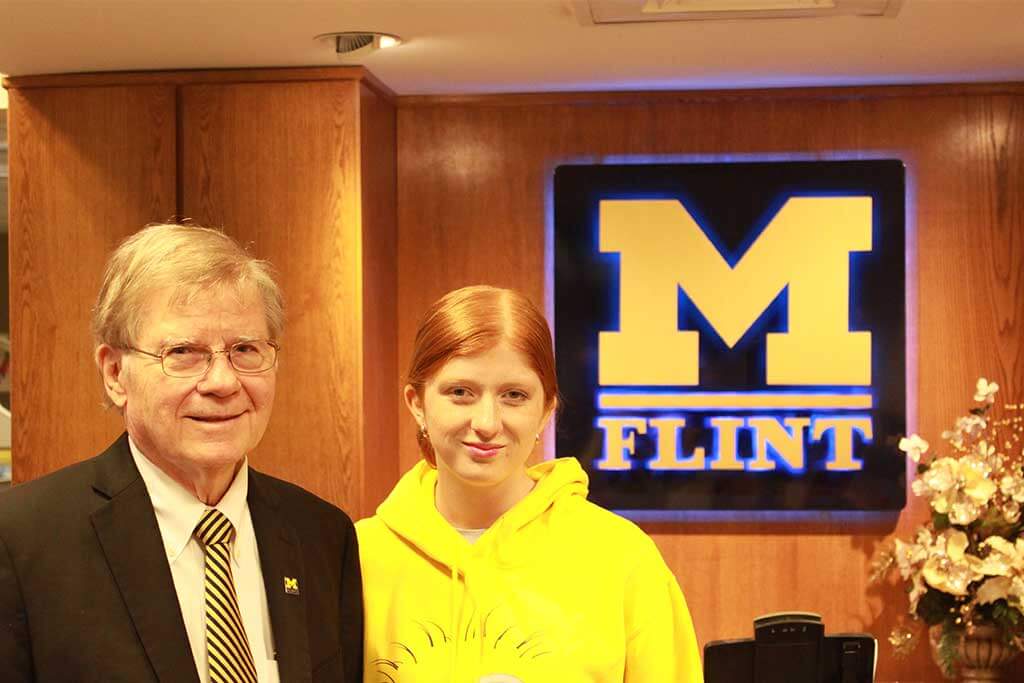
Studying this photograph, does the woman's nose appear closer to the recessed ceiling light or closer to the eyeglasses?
the eyeglasses

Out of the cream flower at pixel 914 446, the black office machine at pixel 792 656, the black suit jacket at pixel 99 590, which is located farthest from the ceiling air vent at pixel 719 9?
the black suit jacket at pixel 99 590

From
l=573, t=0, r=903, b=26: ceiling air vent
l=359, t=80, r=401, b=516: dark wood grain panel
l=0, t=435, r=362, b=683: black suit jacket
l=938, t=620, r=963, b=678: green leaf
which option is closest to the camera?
l=0, t=435, r=362, b=683: black suit jacket

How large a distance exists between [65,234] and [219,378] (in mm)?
2755

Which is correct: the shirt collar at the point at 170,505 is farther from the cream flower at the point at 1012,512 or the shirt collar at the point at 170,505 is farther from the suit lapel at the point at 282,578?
the cream flower at the point at 1012,512

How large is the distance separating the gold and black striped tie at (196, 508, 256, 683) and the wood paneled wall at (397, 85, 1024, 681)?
2.81 metres

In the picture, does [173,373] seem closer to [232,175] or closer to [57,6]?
[57,6]

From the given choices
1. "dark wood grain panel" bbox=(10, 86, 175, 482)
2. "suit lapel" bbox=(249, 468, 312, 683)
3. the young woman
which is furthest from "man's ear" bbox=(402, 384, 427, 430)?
"dark wood grain panel" bbox=(10, 86, 175, 482)

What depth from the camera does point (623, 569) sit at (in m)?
2.07

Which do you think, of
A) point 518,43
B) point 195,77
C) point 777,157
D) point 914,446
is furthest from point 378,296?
point 914,446

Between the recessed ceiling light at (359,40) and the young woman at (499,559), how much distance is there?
168 cm

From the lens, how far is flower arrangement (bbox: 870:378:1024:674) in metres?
3.83

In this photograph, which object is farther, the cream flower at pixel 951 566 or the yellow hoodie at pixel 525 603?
the cream flower at pixel 951 566

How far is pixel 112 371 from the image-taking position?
169 cm

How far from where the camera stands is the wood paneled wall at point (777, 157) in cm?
436
